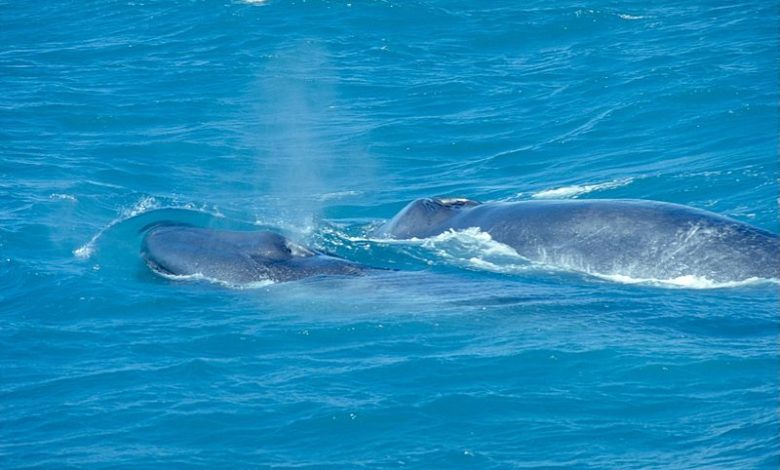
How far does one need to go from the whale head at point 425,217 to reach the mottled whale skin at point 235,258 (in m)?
2.41

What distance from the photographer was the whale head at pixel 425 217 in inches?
984

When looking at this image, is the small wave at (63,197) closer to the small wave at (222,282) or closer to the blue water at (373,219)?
the blue water at (373,219)

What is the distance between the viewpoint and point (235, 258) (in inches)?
893

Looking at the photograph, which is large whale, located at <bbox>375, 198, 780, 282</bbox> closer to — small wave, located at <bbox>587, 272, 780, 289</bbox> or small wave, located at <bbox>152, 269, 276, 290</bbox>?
small wave, located at <bbox>587, 272, 780, 289</bbox>

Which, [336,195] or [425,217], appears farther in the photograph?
[336,195]

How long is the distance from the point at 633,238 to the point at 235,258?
675 cm

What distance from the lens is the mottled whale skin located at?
880 inches

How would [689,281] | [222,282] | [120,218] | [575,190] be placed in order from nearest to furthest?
[689,281] → [222,282] → [120,218] → [575,190]

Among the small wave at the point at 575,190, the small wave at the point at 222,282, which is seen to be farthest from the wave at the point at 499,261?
the small wave at the point at 575,190

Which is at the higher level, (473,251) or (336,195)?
(336,195)

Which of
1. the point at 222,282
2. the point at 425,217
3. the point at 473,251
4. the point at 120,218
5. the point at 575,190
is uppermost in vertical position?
the point at 575,190

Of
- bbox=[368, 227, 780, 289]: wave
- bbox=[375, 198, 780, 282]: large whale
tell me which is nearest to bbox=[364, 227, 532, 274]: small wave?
bbox=[368, 227, 780, 289]: wave

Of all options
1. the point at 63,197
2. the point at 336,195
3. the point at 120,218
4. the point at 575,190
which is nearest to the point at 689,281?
the point at 575,190

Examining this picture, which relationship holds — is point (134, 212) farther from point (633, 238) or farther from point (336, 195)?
point (633, 238)
